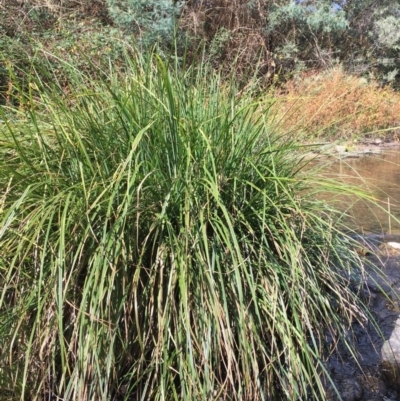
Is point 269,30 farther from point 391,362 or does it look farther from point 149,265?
point 149,265

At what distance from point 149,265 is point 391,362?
1125 millimetres

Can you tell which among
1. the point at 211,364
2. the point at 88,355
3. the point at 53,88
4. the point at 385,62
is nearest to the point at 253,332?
the point at 211,364

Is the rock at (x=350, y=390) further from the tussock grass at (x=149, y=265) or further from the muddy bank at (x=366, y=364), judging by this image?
the tussock grass at (x=149, y=265)

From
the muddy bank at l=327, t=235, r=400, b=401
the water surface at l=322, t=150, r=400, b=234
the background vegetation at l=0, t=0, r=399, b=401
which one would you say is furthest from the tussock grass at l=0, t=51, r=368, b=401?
the water surface at l=322, t=150, r=400, b=234

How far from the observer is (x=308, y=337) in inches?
67.5

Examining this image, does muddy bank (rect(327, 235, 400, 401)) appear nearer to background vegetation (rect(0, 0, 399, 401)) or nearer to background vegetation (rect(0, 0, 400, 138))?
background vegetation (rect(0, 0, 399, 401))

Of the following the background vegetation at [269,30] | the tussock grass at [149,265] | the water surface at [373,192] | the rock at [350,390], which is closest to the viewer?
the tussock grass at [149,265]

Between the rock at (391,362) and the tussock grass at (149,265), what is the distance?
292mm

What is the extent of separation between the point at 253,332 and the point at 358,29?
13.5 m

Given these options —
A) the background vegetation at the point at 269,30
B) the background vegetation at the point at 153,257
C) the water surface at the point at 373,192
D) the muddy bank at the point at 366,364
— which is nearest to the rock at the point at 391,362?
the muddy bank at the point at 366,364

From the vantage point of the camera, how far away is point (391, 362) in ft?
6.04

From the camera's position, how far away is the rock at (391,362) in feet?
5.97

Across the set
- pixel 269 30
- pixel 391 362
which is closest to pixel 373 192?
pixel 391 362

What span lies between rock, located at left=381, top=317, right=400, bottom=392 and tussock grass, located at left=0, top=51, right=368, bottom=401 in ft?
0.96
